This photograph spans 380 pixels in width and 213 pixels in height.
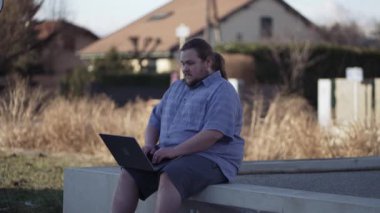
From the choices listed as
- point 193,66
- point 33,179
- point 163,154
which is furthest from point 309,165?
point 33,179

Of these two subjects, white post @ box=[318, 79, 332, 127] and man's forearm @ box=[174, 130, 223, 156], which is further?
white post @ box=[318, 79, 332, 127]

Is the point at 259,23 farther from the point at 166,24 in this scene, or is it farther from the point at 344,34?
the point at 344,34

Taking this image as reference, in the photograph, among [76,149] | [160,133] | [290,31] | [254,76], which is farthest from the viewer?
[290,31]

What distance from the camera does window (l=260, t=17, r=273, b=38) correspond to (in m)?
48.1

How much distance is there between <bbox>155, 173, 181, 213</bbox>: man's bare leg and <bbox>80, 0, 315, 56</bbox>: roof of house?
127 feet

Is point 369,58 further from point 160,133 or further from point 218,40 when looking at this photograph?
point 160,133

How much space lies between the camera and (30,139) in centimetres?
1383

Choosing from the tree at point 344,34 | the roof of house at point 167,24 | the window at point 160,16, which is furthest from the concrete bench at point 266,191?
the tree at point 344,34

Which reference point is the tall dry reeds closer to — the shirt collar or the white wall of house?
the shirt collar

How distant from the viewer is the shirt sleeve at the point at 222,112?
5664 mm

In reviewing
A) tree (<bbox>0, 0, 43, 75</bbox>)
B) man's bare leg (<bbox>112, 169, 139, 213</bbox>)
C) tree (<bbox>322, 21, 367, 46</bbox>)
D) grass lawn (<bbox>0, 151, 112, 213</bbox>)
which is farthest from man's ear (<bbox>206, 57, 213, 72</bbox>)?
tree (<bbox>322, 21, 367, 46</bbox>)

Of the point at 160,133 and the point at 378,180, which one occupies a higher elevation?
the point at 160,133

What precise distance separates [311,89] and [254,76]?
221cm

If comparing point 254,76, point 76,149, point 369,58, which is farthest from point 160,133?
point 369,58
